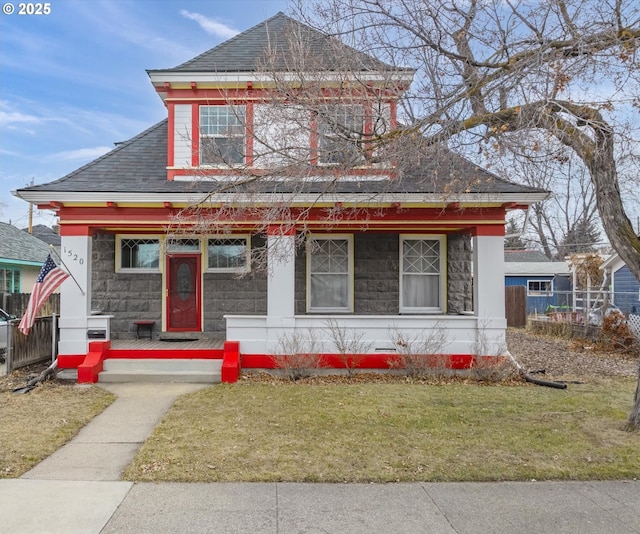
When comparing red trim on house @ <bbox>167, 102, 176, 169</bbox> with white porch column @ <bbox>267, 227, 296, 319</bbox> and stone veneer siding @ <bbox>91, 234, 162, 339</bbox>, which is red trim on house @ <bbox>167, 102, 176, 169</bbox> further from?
white porch column @ <bbox>267, 227, 296, 319</bbox>

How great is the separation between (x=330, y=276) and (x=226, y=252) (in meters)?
2.52

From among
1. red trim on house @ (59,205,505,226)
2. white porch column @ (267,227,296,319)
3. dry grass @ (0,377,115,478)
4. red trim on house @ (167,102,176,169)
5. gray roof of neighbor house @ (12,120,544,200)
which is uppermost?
red trim on house @ (167,102,176,169)

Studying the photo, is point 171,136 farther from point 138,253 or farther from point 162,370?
point 162,370

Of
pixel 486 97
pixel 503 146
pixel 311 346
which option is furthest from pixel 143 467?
pixel 486 97

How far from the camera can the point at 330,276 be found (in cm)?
1107

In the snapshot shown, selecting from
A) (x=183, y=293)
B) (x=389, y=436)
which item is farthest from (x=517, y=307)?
(x=389, y=436)

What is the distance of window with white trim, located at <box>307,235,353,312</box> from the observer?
11023 millimetres

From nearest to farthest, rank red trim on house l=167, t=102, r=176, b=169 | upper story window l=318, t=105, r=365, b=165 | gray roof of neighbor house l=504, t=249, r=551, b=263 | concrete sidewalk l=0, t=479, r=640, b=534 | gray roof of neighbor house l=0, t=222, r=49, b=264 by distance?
1. concrete sidewalk l=0, t=479, r=640, b=534
2. upper story window l=318, t=105, r=365, b=165
3. red trim on house l=167, t=102, r=176, b=169
4. gray roof of neighbor house l=0, t=222, r=49, b=264
5. gray roof of neighbor house l=504, t=249, r=551, b=263

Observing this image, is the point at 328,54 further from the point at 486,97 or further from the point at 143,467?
the point at 143,467

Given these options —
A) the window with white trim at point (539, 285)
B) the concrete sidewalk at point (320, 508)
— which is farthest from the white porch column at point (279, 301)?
the window with white trim at point (539, 285)

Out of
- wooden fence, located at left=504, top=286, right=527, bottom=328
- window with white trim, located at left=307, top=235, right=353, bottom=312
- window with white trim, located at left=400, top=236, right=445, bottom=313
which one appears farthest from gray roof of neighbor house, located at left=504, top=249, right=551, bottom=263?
window with white trim, located at left=307, top=235, right=353, bottom=312

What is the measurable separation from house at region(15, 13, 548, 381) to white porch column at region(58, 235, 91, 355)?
0.03 meters

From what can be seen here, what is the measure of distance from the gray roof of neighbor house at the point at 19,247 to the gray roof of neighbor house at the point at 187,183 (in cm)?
1381

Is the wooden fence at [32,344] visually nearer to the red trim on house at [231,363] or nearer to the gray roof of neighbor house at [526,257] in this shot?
the red trim on house at [231,363]
